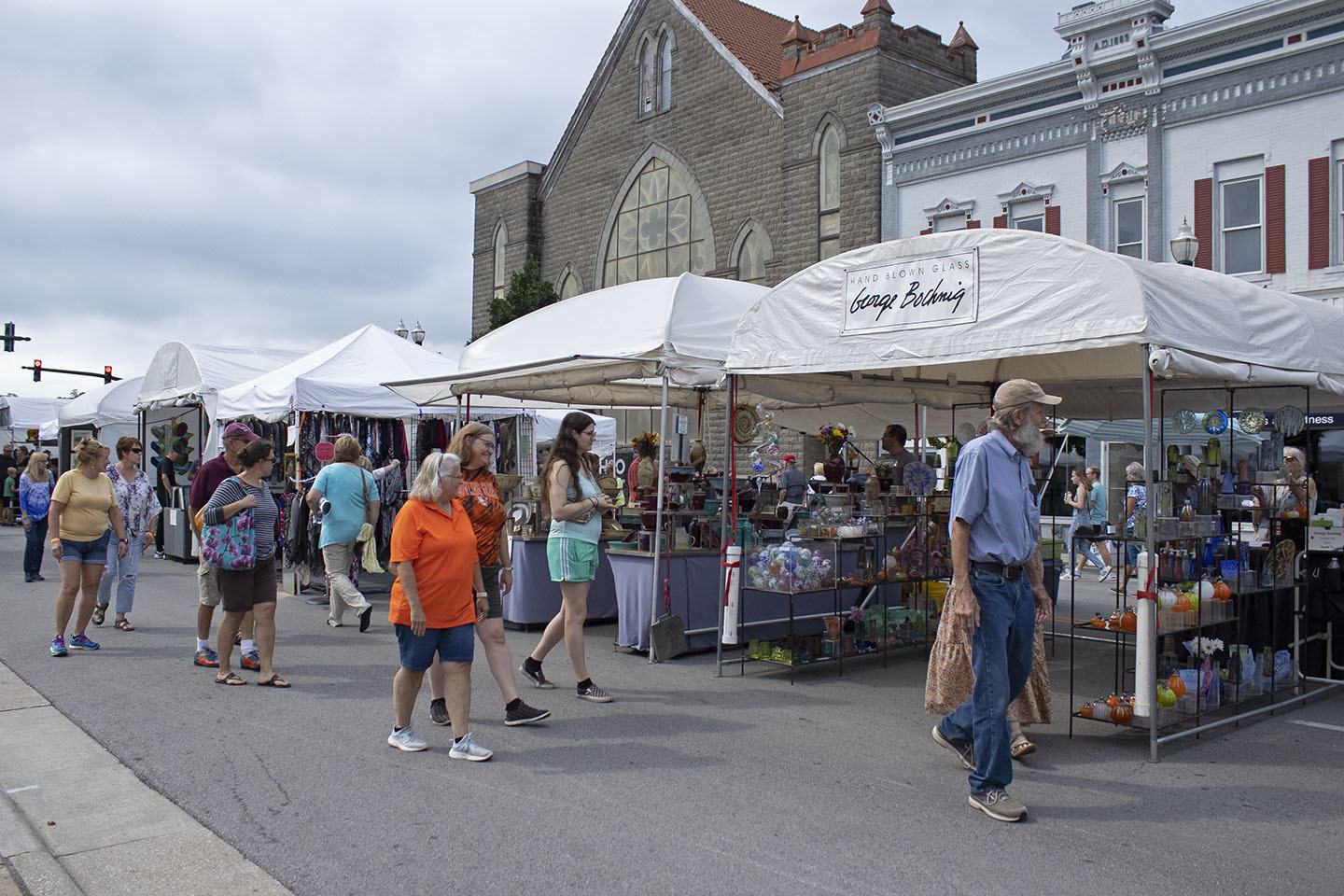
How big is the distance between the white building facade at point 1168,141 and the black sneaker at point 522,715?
618 inches

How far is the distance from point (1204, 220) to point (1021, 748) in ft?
50.9

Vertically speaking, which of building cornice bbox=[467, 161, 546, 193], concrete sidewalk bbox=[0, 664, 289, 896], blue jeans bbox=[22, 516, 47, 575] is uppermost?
building cornice bbox=[467, 161, 546, 193]

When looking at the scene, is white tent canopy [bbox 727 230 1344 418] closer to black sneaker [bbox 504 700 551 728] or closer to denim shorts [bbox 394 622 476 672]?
black sneaker [bbox 504 700 551 728]

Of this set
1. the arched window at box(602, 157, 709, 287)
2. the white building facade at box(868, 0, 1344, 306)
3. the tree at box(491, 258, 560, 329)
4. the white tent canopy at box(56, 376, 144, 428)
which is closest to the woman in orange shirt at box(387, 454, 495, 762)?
the white building facade at box(868, 0, 1344, 306)

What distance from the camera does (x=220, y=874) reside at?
14.1 ft

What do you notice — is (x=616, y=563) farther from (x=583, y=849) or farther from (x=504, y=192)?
(x=504, y=192)

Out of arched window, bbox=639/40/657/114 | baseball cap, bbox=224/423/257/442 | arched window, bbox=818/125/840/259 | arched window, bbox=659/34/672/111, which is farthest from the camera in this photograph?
arched window, bbox=639/40/657/114

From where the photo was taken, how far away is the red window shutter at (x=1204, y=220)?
18.5 metres

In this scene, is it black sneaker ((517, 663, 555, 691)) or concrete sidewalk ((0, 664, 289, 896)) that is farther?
black sneaker ((517, 663, 555, 691))

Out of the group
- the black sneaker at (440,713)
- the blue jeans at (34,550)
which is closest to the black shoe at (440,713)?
the black sneaker at (440,713)

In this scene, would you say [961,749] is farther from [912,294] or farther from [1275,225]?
[1275,225]

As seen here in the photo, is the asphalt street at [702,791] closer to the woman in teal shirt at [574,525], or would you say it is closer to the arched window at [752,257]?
the woman in teal shirt at [574,525]

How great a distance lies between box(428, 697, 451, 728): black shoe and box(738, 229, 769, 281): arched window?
70.1 feet

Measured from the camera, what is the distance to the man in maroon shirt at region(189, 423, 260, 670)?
8164 millimetres
